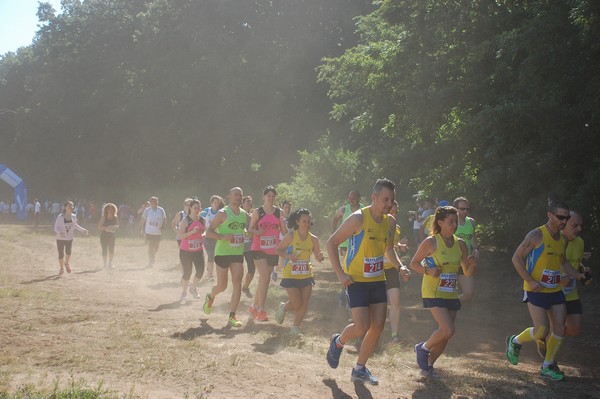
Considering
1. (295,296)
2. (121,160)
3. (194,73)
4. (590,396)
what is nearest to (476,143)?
(295,296)

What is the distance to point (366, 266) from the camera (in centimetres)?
706

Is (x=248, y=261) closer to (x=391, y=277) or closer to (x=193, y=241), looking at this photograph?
(x=193, y=241)

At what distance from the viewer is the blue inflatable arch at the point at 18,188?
4834 cm

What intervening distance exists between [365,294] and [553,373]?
8.48 feet

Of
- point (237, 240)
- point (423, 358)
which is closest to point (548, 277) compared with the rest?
point (423, 358)

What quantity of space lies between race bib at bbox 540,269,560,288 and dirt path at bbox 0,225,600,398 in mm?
1091

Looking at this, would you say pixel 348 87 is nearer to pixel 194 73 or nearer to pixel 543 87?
pixel 543 87

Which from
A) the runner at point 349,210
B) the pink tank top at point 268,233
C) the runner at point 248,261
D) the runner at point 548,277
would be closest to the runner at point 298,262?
the pink tank top at point 268,233

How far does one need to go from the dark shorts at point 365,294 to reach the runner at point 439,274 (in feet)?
1.91

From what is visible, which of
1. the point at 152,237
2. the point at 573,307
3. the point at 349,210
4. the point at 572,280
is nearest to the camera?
the point at 572,280

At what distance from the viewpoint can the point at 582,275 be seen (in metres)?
8.09

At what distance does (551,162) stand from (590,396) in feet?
22.9

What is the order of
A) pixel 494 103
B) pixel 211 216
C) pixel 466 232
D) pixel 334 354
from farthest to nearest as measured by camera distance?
pixel 494 103
pixel 211 216
pixel 466 232
pixel 334 354

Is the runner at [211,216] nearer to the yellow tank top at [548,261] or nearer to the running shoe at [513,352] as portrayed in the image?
the running shoe at [513,352]
